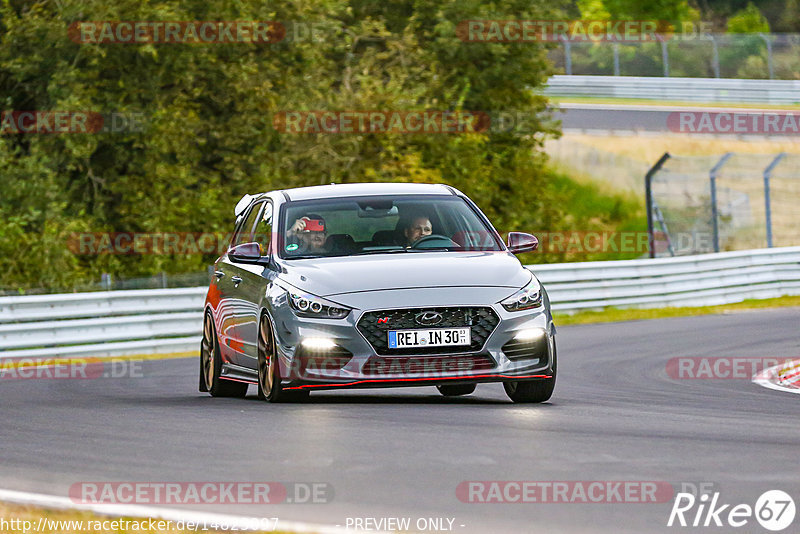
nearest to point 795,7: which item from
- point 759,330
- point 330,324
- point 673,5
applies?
point 673,5

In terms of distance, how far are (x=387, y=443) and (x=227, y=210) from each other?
23.5 metres

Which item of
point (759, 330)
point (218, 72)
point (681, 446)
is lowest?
point (759, 330)

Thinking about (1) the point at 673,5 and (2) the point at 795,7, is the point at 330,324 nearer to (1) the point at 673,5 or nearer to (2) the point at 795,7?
(1) the point at 673,5

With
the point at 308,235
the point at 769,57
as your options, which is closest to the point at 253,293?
the point at 308,235

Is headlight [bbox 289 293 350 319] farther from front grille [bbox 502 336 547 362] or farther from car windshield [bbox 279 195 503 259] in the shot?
front grille [bbox 502 336 547 362]

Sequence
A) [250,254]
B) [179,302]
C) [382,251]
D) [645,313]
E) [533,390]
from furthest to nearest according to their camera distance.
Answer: [645,313], [179,302], [250,254], [382,251], [533,390]

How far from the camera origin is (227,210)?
3178 centimetres

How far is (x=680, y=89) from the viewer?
49.2 meters

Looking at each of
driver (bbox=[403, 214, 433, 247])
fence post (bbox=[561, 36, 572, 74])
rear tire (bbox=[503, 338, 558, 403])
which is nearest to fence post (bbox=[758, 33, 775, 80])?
fence post (bbox=[561, 36, 572, 74])

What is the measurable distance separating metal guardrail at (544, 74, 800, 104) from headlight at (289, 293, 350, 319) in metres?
38.5

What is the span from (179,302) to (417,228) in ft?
34.4

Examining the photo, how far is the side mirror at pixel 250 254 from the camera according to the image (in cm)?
1157

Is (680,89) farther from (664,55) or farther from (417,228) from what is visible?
(417,228)

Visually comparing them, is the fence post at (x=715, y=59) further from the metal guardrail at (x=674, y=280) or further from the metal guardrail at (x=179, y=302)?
the metal guardrail at (x=179, y=302)
